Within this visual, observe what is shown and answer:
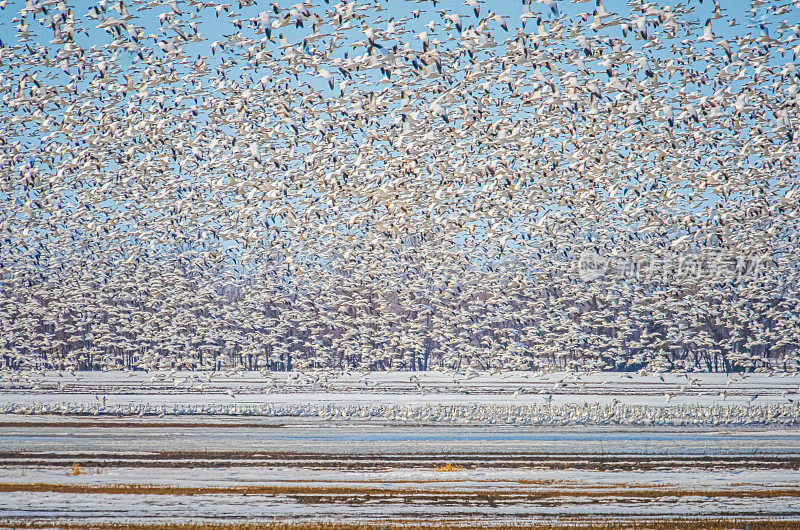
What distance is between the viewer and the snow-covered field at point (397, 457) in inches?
617

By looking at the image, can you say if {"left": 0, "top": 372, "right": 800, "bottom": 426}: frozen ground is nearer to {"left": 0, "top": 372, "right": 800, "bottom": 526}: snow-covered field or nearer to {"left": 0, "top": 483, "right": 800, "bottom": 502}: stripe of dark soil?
{"left": 0, "top": 372, "right": 800, "bottom": 526}: snow-covered field

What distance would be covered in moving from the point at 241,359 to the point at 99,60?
60.0 m

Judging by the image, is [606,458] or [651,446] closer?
[606,458]

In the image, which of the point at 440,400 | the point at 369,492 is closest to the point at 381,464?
the point at 369,492

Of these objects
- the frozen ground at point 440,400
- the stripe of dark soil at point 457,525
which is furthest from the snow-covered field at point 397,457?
the stripe of dark soil at point 457,525

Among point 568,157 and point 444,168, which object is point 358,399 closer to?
point 444,168

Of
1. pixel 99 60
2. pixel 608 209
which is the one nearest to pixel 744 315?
pixel 608 209

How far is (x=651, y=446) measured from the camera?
24109mm

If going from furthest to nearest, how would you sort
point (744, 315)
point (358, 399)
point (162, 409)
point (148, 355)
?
point (148, 355) → point (744, 315) → point (358, 399) → point (162, 409)

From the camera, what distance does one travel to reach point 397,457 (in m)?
21.8

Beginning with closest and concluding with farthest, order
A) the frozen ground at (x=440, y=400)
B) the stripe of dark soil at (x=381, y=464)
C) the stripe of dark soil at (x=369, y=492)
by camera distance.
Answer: the stripe of dark soil at (x=369, y=492), the stripe of dark soil at (x=381, y=464), the frozen ground at (x=440, y=400)

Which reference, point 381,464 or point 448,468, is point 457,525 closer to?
point 448,468

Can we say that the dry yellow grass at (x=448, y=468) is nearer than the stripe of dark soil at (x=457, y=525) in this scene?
No

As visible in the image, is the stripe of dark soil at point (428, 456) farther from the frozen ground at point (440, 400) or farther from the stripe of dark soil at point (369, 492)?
the frozen ground at point (440, 400)
